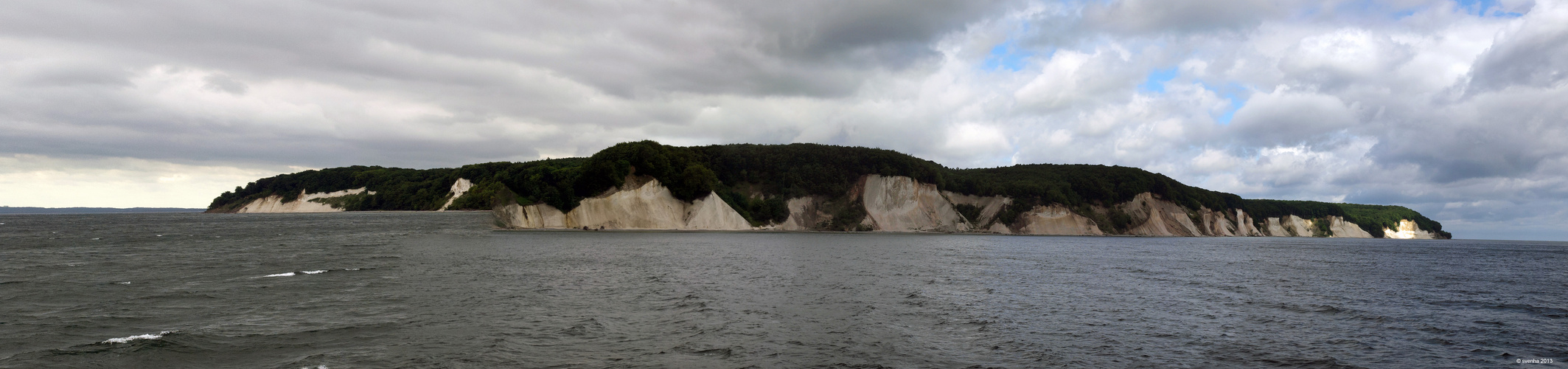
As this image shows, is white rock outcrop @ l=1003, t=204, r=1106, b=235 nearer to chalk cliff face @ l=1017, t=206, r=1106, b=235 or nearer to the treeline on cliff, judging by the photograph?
chalk cliff face @ l=1017, t=206, r=1106, b=235

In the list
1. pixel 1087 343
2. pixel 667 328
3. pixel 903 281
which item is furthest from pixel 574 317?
pixel 903 281

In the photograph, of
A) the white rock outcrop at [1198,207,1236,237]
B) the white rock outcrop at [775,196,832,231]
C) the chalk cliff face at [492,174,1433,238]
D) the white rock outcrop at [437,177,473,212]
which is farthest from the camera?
the white rock outcrop at [1198,207,1236,237]

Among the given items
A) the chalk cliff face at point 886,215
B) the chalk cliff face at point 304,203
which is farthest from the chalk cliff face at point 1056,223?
the chalk cliff face at point 304,203

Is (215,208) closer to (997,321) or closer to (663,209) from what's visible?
(663,209)

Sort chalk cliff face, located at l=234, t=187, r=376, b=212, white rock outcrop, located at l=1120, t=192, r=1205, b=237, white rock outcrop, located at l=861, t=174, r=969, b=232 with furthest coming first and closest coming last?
chalk cliff face, located at l=234, t=187, r=376, b=212 < white rock outcrop, located at l=1120, t=192, r=1205, b=237 < white rock outcrop, located at l=861, t=174, r=969, b=232

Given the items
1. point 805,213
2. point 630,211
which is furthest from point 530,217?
point 805,213

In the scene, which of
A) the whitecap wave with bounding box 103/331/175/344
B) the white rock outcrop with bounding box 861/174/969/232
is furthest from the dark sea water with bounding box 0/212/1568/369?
the white rock outcrop with bounding box 861/174/969/232

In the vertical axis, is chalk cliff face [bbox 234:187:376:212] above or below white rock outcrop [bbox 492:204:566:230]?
above
